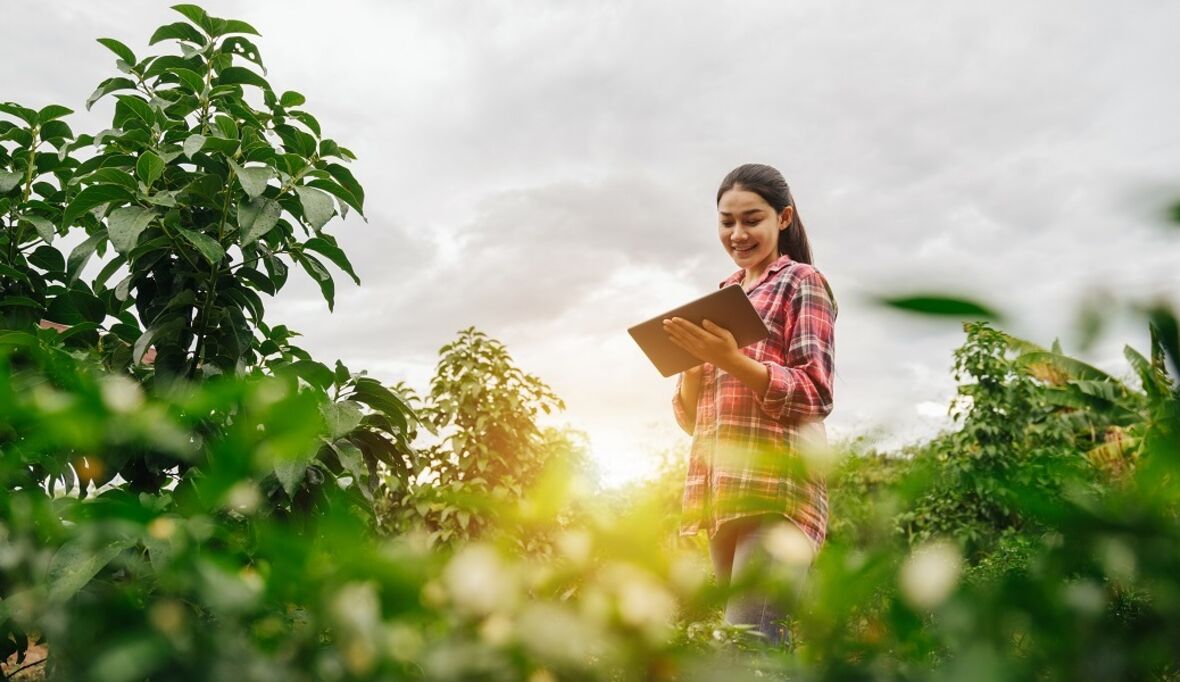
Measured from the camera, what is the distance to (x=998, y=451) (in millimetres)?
9156

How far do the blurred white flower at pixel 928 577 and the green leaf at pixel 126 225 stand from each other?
1.85 m

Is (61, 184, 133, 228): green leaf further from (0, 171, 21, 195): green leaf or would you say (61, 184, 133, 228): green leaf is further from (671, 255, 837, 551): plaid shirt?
(671, 255, 837, 551): plaid shirt

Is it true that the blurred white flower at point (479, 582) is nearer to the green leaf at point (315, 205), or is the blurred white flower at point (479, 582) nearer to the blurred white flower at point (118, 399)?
the blurred white flower at point (118, 399)

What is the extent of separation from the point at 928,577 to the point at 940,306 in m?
0.15

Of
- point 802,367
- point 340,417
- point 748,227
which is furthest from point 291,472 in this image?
point 748,227

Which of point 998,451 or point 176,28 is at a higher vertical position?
point 998,451

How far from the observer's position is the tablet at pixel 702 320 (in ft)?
7.36

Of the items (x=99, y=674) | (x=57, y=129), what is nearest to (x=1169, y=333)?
(x=99, y=674)

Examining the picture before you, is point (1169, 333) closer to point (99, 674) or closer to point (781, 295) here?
point (99, 674)

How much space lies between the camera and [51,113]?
2.46 metres

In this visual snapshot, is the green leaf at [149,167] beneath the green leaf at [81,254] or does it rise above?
above

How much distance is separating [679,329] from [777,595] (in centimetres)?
183

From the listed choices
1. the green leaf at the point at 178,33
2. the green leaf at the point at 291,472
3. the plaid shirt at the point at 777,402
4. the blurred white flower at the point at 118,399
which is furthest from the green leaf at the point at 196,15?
the blurred white flower at the point at 118,399

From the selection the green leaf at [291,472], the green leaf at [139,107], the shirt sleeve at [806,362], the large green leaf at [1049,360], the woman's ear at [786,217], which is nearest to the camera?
the large green leaf at [1049,360]
